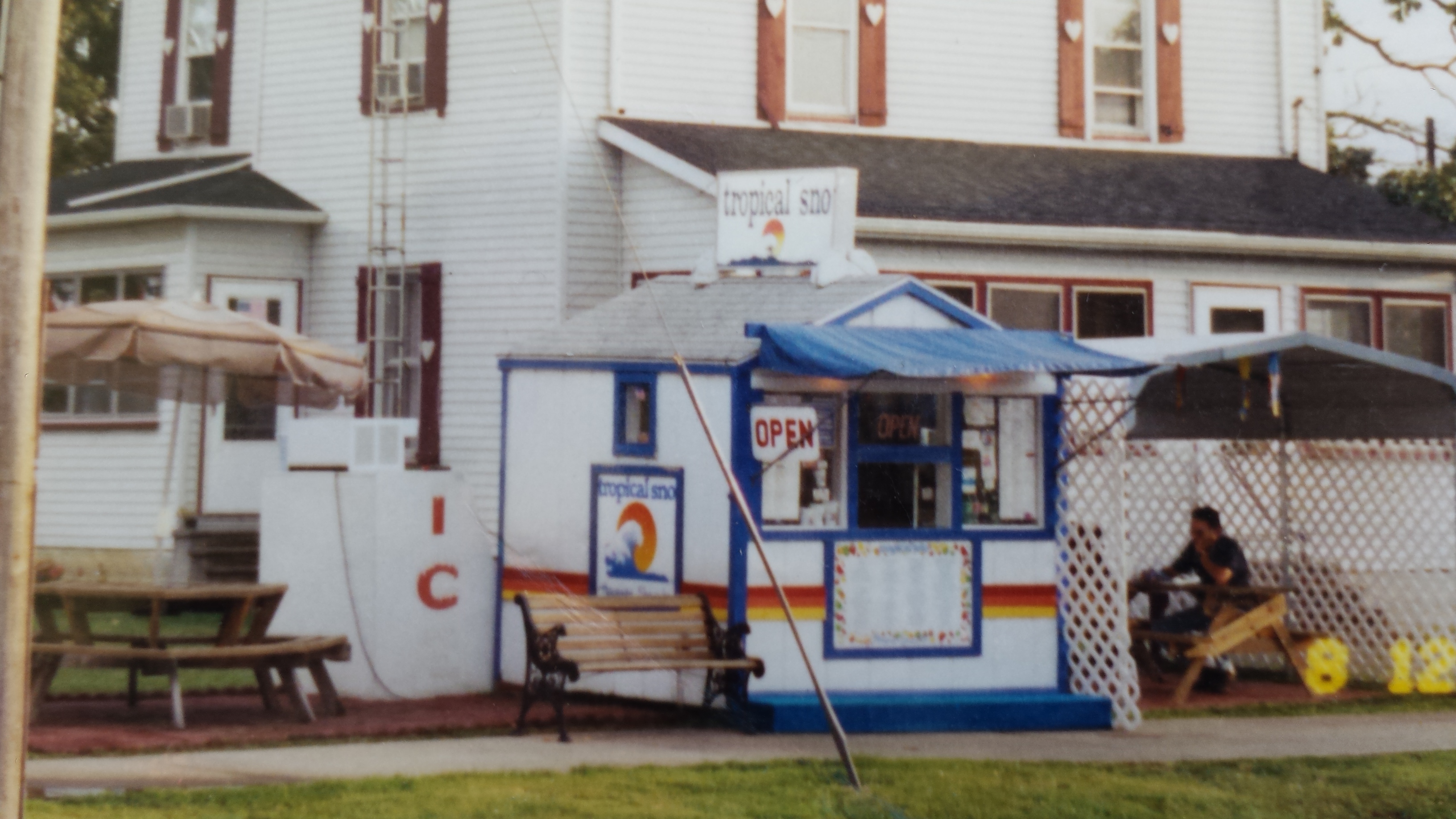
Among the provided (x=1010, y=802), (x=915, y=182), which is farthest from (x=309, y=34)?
(x=1010, y=802)

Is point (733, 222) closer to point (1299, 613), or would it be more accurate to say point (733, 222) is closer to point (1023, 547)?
point (1023, 547)

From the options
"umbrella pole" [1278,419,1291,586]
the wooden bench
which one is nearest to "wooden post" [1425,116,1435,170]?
"umbrella pole" [1278,419,1291,586]

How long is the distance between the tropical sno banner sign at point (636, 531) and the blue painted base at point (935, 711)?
114 centimetres

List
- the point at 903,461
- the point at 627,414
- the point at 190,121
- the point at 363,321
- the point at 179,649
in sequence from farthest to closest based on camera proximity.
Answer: the point at 190,121
the point at 363,321
the point at 627,414
the point at 903,461
the point at 179,649

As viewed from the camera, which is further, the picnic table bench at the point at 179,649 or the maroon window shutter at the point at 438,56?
the maroon window shutter at the point at 438,56

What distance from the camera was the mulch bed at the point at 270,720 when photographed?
10523mm

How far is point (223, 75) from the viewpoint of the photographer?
67.7ft

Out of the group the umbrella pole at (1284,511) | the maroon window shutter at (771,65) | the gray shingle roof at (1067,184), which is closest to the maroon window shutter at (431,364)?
the gray shingle roof at (1067,184)

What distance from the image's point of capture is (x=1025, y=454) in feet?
40.3

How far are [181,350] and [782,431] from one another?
3980mm

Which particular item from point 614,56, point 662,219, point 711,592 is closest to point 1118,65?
point 614,56

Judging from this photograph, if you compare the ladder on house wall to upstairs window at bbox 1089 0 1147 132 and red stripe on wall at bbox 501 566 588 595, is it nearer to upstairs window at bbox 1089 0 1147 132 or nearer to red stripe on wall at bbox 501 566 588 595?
red stripe on wall at bbox 501 566 588 595

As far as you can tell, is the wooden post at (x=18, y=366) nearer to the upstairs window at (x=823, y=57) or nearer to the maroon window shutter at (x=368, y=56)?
the maroon window shutter at (x=368, y=56)

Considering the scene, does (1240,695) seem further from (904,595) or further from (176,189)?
(176,189)
